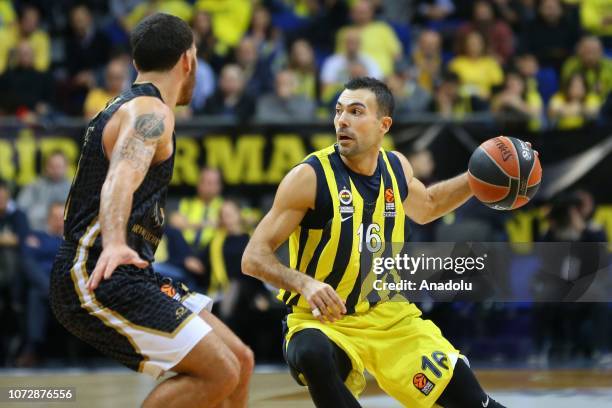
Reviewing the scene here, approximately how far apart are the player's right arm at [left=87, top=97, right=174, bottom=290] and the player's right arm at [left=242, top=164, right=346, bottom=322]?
86cm

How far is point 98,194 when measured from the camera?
448 centimetres

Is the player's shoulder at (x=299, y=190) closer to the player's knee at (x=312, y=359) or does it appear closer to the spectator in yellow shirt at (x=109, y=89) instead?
the player's knee at (x=312, y=359)

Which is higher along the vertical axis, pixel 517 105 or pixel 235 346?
pixel 517 105

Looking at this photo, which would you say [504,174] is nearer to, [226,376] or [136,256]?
[226,376]

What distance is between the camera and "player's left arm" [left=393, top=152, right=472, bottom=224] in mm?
5727

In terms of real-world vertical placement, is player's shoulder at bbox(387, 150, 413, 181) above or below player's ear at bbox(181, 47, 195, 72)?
below

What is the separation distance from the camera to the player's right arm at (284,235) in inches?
196

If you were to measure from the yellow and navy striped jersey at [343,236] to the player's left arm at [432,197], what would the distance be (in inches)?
12.6

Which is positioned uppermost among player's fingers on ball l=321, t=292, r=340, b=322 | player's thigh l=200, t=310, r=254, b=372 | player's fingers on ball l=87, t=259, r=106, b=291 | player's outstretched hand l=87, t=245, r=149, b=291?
player's outstretched hand l=87, t=245, r=149, b=291

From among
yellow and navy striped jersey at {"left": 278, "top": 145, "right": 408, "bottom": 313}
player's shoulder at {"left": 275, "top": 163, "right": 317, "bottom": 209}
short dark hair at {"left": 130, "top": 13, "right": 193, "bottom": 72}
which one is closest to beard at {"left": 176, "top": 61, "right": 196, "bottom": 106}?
short dark hair at {"left": 130, "top": 13, "right": 193, "bottom": 72}

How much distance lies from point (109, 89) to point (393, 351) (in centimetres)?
713

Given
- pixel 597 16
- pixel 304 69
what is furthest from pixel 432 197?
pixel 597 16

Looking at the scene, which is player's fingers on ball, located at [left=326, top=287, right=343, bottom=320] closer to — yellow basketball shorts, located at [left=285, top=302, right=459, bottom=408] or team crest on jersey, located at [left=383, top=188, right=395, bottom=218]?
yellow basketball shorts, located at [left=285, top=302, right=459, bottom=408]

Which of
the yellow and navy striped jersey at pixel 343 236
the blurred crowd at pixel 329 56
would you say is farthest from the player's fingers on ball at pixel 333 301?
the blurred crowd at pixel 329 56
